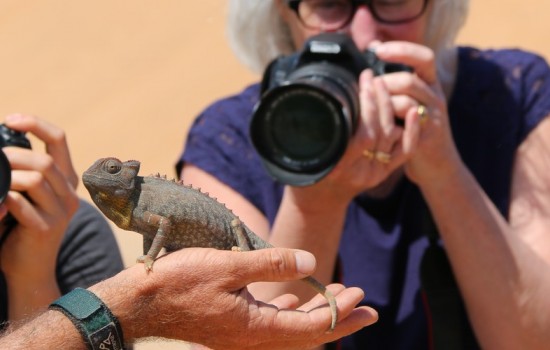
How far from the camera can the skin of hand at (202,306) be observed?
2006 millimetres

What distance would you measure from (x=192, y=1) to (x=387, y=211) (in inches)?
346

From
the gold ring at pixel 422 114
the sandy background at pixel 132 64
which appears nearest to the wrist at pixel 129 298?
the gold ring at pixel 422 114

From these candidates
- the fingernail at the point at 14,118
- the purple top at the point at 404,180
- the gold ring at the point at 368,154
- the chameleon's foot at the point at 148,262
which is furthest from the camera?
the purple top at the point at 404,180

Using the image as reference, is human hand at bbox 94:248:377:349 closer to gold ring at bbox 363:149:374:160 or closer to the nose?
gold ring at bbox 363:149:374:160

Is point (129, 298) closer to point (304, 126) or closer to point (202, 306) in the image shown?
point (202, 306)

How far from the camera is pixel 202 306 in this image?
2031 mm

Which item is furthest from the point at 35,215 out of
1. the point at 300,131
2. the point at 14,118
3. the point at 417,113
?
the point at 417,113

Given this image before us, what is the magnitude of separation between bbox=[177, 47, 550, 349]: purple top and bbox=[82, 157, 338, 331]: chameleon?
122 centimetres

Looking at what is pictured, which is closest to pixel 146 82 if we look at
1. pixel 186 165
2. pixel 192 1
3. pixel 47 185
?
pixel 192 1

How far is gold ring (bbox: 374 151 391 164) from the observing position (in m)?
2.89

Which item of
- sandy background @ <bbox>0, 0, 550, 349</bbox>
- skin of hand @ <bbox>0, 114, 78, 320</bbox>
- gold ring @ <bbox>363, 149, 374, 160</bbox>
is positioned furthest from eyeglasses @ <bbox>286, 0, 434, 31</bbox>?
sandy background @ <bbox>0, 0, 550, 349</bbox>

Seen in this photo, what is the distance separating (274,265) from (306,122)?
0.72 meters

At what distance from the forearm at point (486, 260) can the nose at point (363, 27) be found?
1.60ft

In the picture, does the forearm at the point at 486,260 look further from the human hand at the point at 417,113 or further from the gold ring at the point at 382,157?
the gold ring at the point at 382,157
